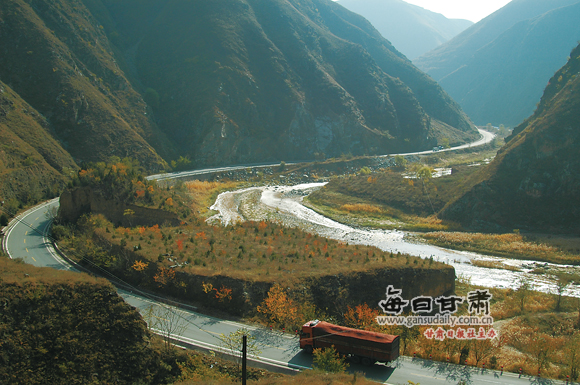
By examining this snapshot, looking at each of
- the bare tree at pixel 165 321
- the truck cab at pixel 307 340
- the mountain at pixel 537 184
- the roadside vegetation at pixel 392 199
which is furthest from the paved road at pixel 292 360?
the mountain at pixel 537 184

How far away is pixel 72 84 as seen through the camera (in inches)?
3278

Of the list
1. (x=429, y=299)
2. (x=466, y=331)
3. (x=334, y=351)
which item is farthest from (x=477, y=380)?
(x=429, y=299)

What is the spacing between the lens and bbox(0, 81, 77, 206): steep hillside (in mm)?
56812

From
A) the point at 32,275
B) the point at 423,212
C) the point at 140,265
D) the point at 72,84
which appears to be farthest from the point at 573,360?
the point at 72,84

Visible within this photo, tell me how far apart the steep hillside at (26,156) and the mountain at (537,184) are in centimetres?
6845

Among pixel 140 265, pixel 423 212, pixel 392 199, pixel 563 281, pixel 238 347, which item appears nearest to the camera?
pixel 238 347

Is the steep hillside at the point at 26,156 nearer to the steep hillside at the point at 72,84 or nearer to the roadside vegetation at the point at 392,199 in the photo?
the steep hillside at the point at 72,84

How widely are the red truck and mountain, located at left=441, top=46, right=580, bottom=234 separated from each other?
49.2 meters

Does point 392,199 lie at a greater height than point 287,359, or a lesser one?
greater

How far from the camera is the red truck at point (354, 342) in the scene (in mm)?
19609

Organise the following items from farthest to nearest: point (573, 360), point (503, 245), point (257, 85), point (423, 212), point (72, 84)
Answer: point (257, 85)
point (72, 84)
point (423, 212)
point (503, 245)
point (573, 360)

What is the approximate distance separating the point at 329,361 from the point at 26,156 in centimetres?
6510

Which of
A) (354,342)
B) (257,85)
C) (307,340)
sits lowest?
(307,340)

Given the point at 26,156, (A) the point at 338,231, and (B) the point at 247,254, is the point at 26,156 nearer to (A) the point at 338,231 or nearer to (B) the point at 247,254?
(B) the point at 247,254
